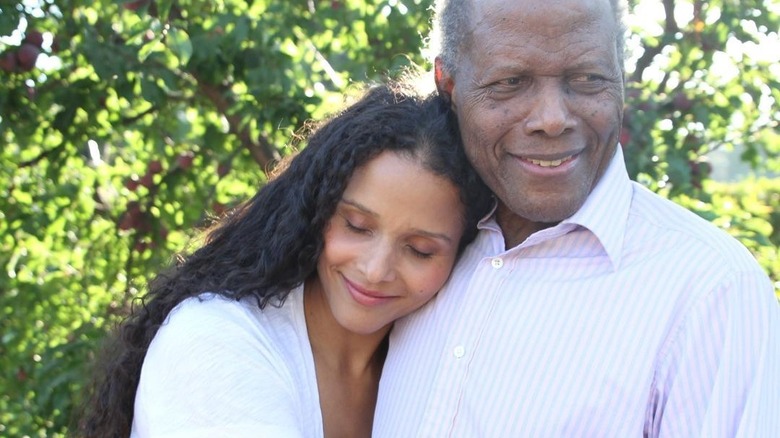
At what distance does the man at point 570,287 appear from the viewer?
204 cm

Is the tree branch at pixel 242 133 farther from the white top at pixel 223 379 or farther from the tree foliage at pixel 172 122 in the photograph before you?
the white top at pixel 223 379

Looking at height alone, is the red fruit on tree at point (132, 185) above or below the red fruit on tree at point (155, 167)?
below

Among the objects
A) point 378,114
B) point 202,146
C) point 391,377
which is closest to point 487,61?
point 378,114

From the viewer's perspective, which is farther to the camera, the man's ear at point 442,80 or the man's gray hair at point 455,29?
the man's ear at point 442,80

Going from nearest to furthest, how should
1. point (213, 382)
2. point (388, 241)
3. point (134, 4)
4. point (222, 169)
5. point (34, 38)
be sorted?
point (213, 382) → point (388, 241) → point (134, 4) → point (34, 38) → point (222, 169)

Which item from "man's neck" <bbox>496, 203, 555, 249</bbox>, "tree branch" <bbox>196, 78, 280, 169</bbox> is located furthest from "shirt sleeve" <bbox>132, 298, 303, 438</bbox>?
"tree branch" <bbox>196, 78, 280, 169</bbox>

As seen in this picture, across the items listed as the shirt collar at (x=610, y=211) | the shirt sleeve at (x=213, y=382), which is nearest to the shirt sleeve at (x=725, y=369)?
the shirt collar at (x=610, y=211)

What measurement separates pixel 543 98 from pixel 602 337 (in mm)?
499

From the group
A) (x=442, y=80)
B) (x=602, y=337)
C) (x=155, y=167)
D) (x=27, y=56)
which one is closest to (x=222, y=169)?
(x=155, y=167)

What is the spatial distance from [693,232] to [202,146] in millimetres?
2893

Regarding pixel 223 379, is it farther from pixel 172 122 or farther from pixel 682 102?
pixel 172 122

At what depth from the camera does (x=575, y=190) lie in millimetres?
2350

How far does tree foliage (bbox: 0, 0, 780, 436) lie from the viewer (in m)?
3.97

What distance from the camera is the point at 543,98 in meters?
2.30
